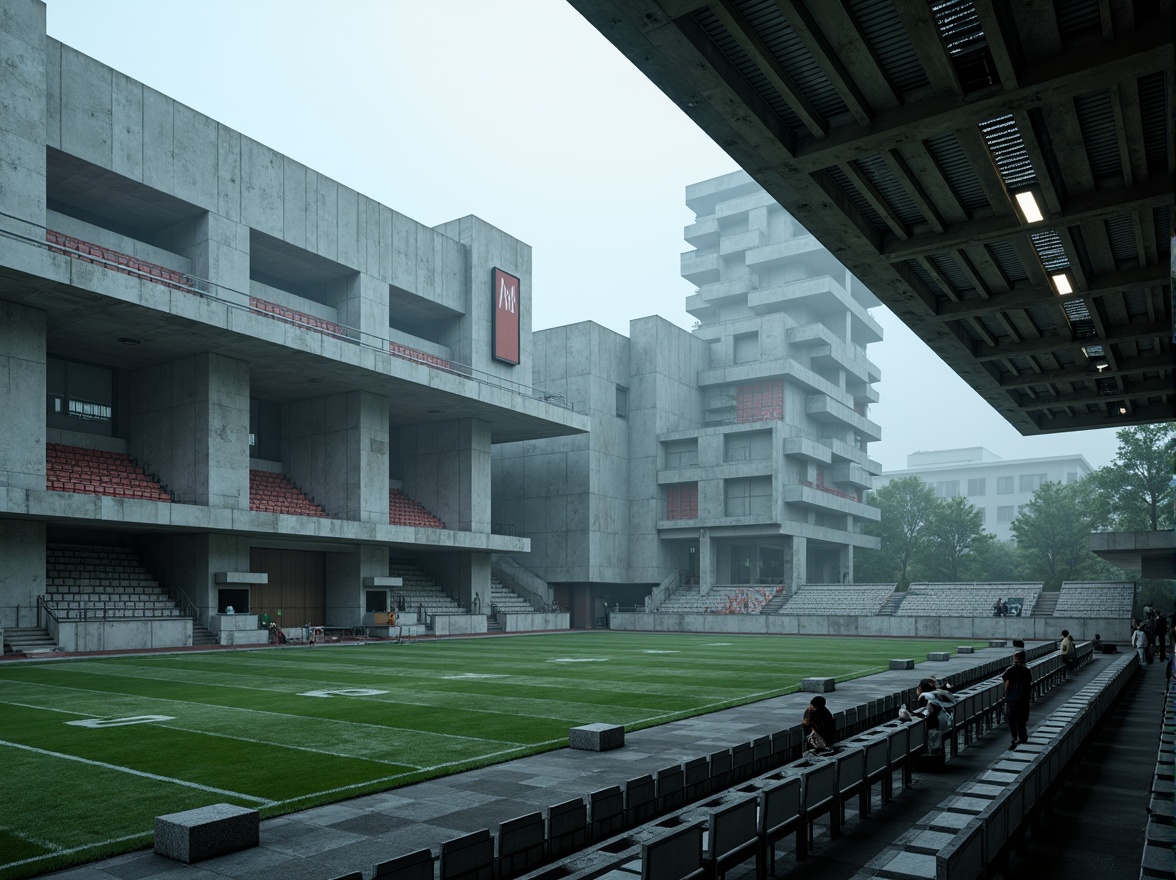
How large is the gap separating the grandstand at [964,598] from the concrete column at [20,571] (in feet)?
165

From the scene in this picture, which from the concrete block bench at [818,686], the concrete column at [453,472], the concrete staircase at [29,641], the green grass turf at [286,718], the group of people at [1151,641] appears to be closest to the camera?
the green grass turf at [286,718]

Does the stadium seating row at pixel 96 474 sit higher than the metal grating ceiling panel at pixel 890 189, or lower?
lower

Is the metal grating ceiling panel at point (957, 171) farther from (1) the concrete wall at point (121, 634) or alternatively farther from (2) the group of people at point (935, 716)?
(1) the concrete wall at point (121, 634)

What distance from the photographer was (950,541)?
→ 104m

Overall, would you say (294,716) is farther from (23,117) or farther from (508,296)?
(508,296)

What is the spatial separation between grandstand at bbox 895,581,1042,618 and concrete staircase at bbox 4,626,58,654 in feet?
163

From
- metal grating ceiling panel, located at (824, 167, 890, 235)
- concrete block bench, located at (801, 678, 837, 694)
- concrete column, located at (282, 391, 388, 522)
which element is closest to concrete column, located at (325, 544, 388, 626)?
concrete column, located at (282, 391, 388, 522)

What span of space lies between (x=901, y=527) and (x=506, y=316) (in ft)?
203

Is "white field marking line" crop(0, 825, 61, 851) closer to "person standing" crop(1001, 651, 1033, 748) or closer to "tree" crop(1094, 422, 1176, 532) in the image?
"person standing" crop(1001, 651, 1033, 748)

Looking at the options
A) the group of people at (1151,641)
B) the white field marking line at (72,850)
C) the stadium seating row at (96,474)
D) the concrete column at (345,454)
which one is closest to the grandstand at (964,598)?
the group of people at (1151,641)

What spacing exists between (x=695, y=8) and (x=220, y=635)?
38.0 metres

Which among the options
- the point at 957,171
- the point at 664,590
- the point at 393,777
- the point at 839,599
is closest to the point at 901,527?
the point at 839,599

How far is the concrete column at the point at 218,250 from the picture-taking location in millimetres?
44375

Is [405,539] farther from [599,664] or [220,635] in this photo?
[599,664]
